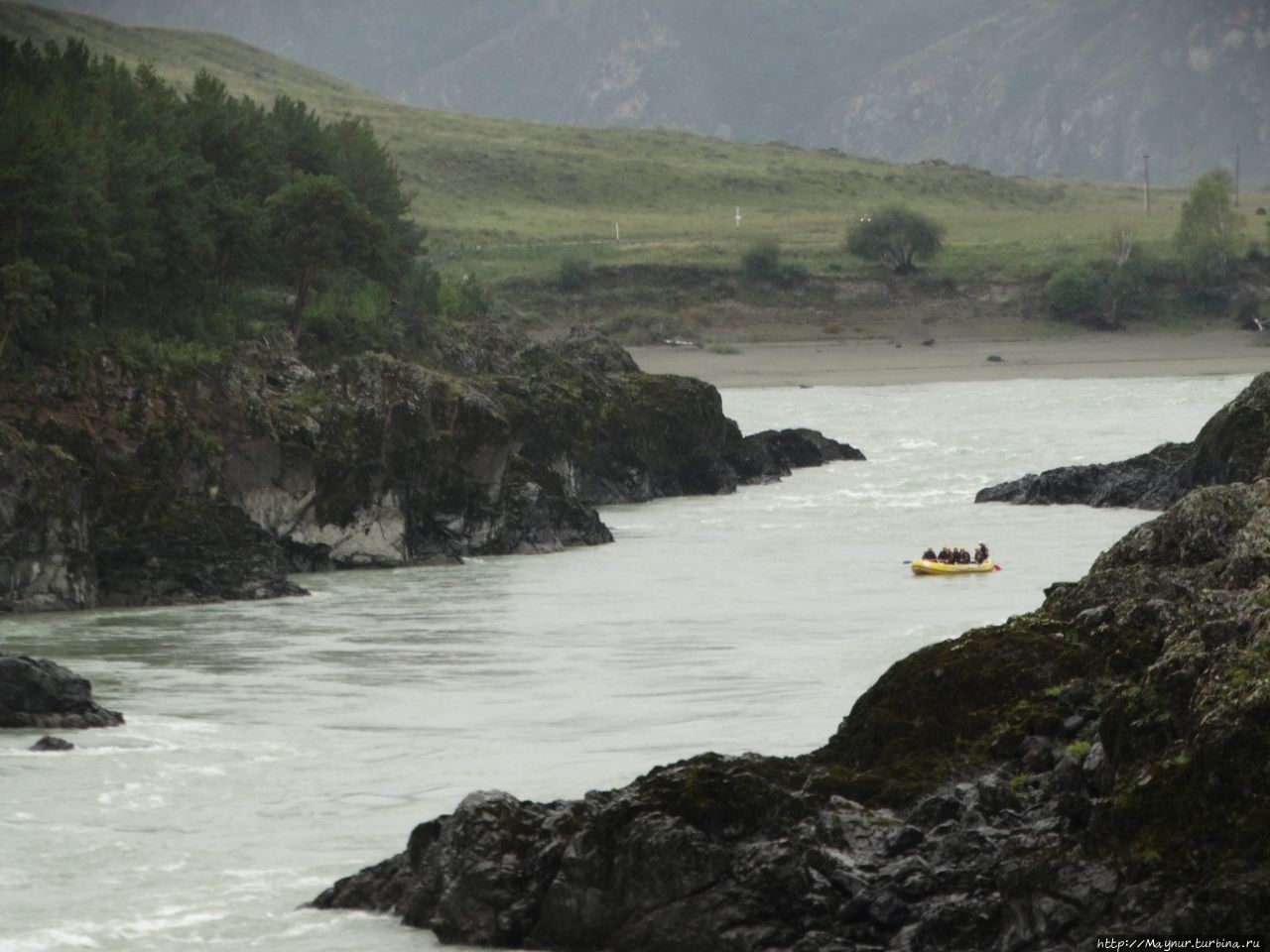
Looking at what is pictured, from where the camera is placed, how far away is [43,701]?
118ft

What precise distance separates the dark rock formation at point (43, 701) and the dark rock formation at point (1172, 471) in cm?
2947

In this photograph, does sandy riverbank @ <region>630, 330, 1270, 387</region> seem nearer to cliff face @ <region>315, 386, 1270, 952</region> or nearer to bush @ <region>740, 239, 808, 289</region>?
bush @ <region>740, 239, 808, 289</region>

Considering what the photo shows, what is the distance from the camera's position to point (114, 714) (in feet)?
120

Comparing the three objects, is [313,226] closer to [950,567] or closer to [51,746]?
[950,567]

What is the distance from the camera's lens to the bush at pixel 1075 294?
148 metres

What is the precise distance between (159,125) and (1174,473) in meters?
33.6

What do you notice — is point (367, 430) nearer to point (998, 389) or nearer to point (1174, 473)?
point (1174, 473)

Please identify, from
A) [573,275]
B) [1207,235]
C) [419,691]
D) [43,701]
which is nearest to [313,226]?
[419,691]

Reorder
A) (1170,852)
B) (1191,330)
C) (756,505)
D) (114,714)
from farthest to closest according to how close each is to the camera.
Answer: (1191,330), (756,505), (114,714), (1170,852)

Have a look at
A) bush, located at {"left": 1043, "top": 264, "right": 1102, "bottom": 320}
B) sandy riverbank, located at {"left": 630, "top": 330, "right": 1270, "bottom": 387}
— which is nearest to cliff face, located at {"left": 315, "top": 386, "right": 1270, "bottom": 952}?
sandy riverbank, located at {"left": 630, "top": 330, "right": 1270, "bottom": 387}

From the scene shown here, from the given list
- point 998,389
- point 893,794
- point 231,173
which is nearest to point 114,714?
point 893,794

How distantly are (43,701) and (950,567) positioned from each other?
2538cm

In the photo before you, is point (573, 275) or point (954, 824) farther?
point (573, 275)

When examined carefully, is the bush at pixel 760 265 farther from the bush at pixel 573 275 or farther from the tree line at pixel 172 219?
the tree line at pixel 172 219
